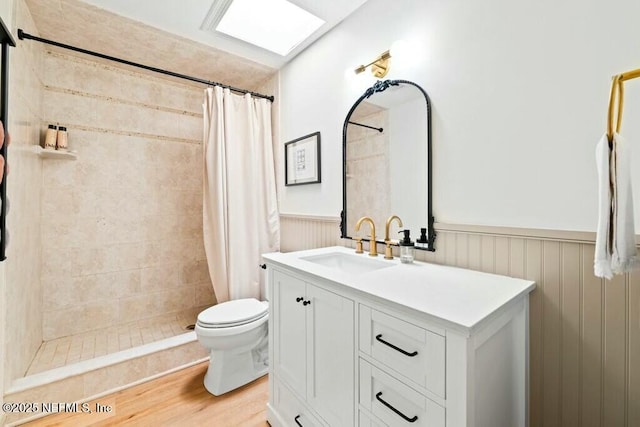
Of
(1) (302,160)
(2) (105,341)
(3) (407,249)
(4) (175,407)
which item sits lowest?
(4) (175,407)

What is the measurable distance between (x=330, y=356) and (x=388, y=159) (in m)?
1.07

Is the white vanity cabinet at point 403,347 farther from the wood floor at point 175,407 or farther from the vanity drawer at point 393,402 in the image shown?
the wood floor at point 175,407

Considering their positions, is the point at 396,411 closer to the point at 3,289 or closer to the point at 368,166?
the point at 368,166

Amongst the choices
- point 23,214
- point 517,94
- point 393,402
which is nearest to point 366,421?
point 393,402

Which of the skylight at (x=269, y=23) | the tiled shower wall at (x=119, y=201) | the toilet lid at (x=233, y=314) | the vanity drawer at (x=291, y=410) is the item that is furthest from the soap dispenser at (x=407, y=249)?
the tiled shower wall at (x=119, y=201)

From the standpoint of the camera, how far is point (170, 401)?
165 centimetres

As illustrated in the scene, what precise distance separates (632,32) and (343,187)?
1.34 meters

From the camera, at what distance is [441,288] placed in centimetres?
96

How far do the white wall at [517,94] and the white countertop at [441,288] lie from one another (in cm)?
26

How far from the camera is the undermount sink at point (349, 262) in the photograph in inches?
58.6

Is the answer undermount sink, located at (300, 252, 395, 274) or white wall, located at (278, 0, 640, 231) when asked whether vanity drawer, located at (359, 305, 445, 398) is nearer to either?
undermount sink, located at (300, 252, 395, 274)

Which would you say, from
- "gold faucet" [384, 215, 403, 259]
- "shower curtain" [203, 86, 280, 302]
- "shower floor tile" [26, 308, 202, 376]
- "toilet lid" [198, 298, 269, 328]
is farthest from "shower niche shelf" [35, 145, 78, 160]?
"gold faucet" [384, 215, 403, 259]

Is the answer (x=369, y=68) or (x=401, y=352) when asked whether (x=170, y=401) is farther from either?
(x=369, y=68)

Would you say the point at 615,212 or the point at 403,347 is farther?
the point at 403,347
